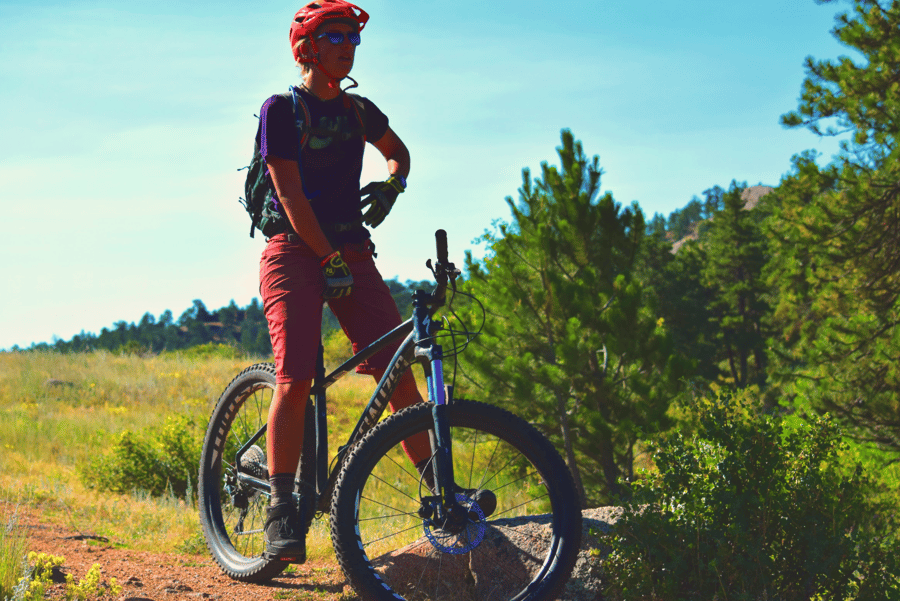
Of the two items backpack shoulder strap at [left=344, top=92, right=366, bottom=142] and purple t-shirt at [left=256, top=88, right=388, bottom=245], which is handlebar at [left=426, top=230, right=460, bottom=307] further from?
backpack shoulder strap at [left=344, top=92, right=366, bottom=142]

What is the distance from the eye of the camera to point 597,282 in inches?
369

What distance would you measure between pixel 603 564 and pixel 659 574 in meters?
0.22

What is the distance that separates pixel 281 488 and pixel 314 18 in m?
1.89

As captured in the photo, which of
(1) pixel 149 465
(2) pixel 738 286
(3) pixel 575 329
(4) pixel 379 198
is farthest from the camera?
(2) pixel 738 286

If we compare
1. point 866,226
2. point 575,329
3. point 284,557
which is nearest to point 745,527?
point 284,557

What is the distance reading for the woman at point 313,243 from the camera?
9.42 feet

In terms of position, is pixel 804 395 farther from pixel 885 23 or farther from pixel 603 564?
pixel 603 564

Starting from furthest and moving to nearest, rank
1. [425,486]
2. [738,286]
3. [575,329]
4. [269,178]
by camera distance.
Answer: [738,286] → [575,329] → [269,178] → [425,486]

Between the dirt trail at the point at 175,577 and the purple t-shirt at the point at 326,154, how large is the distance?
1.55 metres

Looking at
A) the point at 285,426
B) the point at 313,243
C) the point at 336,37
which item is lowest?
the point at 285,426

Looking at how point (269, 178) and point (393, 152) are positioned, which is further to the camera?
point (393, 152)

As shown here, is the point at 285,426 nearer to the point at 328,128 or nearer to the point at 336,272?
the point at 336,272

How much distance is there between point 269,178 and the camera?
10.0 feet

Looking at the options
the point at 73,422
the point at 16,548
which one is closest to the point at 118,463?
the point at 73,422
